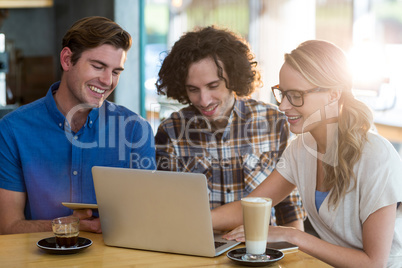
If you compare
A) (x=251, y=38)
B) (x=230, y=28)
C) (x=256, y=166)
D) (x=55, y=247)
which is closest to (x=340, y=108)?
(x=256, y=166)

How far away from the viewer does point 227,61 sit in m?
2.42

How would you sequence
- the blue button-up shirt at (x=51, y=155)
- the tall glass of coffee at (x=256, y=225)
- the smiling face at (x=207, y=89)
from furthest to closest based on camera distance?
the smiling face at (x=207, y=89), the blue button-up shirt at (x=51, y=155), the tall glass of coffee at (x=256, y=225)

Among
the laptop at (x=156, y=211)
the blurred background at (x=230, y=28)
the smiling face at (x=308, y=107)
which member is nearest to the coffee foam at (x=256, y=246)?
the laptop at (x=156, y=211)

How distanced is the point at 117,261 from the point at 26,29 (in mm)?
6959

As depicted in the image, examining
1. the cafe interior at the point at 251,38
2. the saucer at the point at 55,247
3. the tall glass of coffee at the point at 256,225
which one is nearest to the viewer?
the tall glass of coffee at the point at 256,225

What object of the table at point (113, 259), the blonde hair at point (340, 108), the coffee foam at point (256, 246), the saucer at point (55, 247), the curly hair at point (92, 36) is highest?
the curly hair at point (92, 36)

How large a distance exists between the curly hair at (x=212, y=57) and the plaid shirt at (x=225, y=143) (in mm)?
137

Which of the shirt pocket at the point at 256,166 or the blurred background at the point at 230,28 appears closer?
the shirt pocket at the point at 256,166

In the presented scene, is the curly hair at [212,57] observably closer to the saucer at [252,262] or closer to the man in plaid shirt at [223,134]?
the man in plaid shirt at [223,134]

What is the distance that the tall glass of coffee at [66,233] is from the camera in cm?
149

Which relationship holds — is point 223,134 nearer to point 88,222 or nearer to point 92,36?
point 92,36

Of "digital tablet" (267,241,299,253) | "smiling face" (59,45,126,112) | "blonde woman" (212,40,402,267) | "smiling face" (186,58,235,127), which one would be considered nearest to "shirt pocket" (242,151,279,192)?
"smiling face" (186,58,235,127)

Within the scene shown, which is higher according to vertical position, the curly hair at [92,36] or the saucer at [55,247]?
the curly hair at [92,36]

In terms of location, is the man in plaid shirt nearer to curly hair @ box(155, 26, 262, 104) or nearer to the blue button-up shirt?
curly hair @ box(155, 26, 262, 104)
